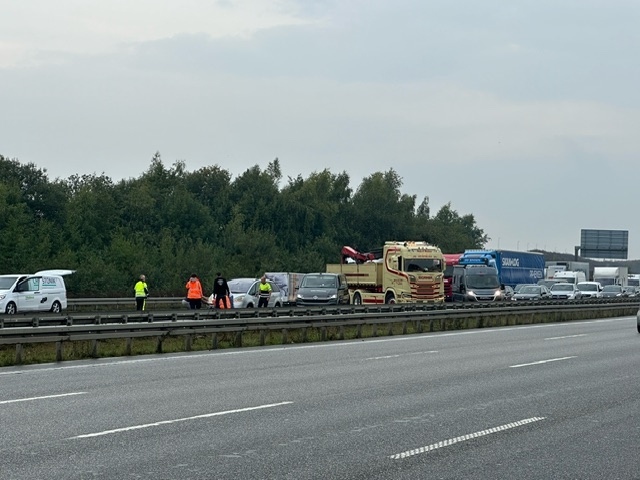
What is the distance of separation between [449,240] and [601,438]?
469 feet

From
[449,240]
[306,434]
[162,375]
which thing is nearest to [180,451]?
[306,434]

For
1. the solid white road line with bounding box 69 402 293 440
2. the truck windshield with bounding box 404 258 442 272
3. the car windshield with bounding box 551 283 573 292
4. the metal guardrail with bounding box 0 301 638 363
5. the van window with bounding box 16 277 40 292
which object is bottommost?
the solid white road line with bounding box 69 402 293 440

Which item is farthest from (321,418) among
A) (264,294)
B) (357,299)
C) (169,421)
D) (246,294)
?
(357,299)

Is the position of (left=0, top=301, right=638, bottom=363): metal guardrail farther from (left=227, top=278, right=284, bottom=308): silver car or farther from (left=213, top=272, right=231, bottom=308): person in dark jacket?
(left=227, top=278, right=284, bottom=308): silver car

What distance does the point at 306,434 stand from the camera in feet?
38.2

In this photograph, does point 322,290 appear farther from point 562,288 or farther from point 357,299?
point 562,288

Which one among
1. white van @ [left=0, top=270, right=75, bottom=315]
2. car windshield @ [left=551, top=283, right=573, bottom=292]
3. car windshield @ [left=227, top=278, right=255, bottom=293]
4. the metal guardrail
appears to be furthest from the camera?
car windshield @ [left=551, top=283, right=573, bottom=292]

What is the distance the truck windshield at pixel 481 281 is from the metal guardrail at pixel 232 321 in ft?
39.8

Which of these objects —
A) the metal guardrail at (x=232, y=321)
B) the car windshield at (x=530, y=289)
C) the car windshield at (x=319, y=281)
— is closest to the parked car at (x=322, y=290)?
the car windshield at (x=319, y=281)

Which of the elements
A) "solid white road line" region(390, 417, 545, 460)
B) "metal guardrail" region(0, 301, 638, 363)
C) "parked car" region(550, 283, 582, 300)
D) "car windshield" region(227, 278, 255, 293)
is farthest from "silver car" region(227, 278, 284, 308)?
"solid white road line" region(390, 417, 545, 460)

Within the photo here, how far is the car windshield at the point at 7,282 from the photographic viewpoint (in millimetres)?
38844

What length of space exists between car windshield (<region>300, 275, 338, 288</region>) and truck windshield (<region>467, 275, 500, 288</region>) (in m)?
11.2

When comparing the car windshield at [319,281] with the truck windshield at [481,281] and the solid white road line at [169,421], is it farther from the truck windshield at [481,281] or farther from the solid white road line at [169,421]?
the solid white road line at [169,421]

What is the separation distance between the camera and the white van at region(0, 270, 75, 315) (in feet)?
126
